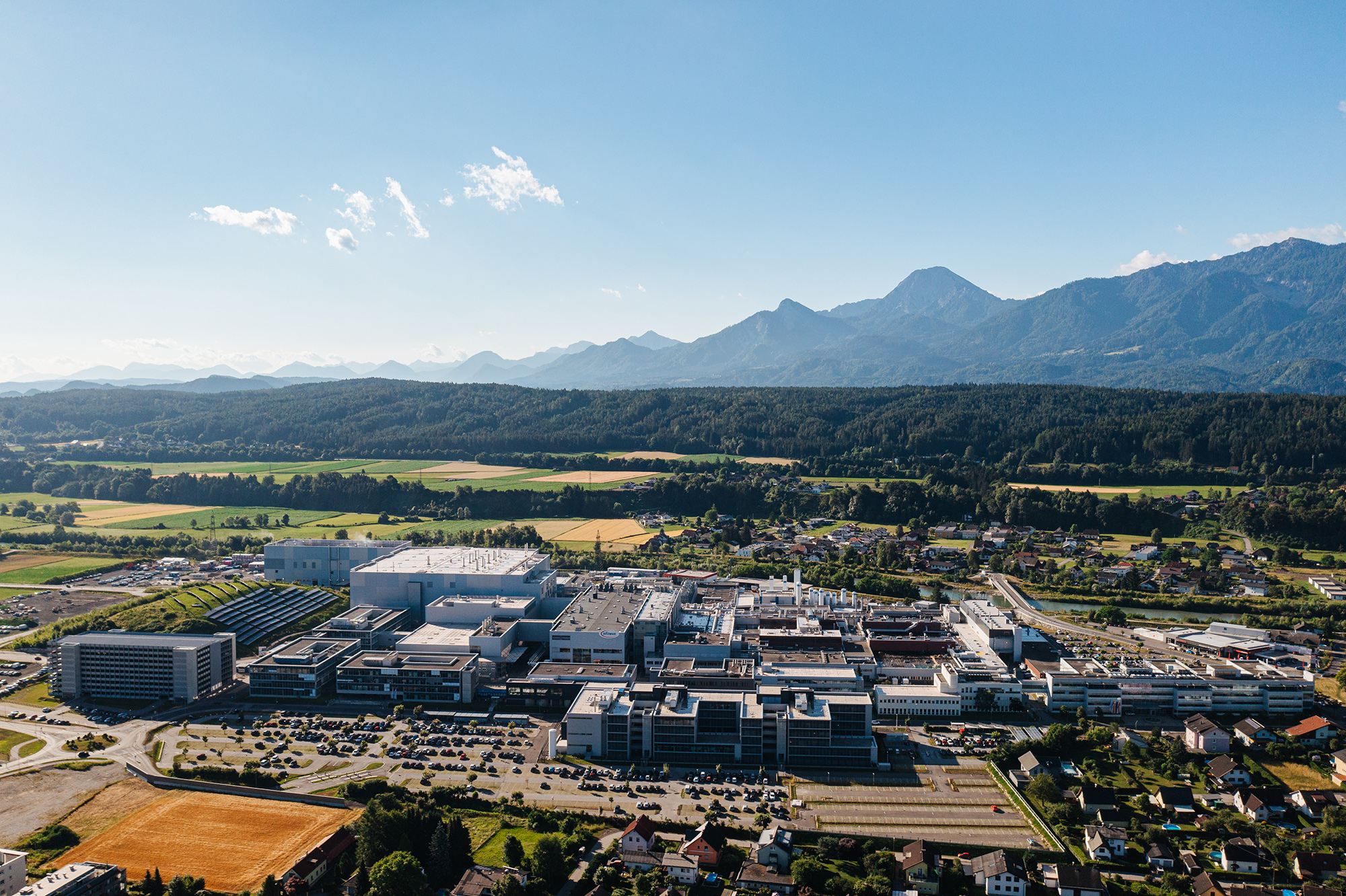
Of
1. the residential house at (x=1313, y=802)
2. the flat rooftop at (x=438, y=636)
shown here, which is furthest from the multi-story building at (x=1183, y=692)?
the flat rooftop at (x=438, y=636)

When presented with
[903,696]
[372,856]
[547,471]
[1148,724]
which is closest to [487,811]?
[372,856]

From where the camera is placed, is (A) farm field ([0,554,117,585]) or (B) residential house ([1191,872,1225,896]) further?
(A) farm field ([0,554,117,585])

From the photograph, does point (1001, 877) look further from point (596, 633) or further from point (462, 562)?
point (462, 562)

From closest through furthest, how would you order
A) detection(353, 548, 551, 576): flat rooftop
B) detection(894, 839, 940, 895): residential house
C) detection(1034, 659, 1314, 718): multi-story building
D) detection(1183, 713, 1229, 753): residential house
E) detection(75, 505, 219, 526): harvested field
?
detection(894, 839, 940, 895): residential house, detection(1183, 713, 1229, 753): residential house, detection(1034, 659, 1314, 718): multi-story building, detection(353, 548, 551, 576): flat rooftop, detection(75, 505, 219, 526): harvested field

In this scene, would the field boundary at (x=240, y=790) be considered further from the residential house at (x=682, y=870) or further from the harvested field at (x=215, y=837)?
the residential house at (x=682, y=870)

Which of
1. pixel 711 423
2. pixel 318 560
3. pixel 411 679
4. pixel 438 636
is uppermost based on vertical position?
pixel 711 423

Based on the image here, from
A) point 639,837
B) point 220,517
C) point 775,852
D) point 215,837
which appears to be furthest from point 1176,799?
point 220,517

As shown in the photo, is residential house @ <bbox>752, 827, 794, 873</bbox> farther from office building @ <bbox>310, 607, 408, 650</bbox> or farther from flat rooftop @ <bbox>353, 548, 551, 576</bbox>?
flat rooftop @ <bbox>353, 548, 551, 576</bbox>

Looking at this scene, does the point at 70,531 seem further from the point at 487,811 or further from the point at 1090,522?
the point at 1090,522

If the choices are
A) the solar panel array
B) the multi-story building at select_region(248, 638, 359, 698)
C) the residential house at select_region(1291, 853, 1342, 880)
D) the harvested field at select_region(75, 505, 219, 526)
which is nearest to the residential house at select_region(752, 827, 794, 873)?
the residential house at select_region(1291, 853, 1342, 880)
